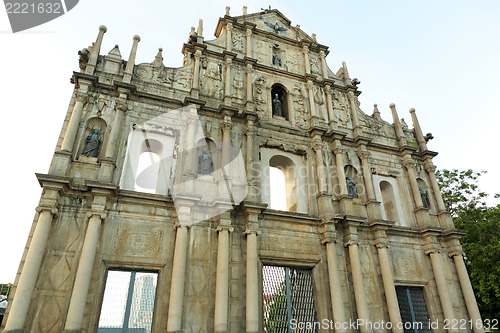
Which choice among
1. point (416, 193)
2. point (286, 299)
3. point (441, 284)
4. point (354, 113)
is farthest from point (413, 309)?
point (354, 113)

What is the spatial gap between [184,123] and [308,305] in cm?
717

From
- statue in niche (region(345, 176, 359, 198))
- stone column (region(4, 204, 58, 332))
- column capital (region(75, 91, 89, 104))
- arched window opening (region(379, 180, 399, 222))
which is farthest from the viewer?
arched window opening (region(379, 180, 399, 222))

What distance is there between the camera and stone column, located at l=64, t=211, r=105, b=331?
7.33 m

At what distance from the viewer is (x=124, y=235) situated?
883 cm

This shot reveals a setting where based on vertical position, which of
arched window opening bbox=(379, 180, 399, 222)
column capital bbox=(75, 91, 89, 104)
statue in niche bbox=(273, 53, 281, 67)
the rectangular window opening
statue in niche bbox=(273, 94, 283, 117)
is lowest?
the rectangular window opening

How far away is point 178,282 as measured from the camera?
8352 millimetres

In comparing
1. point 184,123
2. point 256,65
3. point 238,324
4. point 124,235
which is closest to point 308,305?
point 238,324

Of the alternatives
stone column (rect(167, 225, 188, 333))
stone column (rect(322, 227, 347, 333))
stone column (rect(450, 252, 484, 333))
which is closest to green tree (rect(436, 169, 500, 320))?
stone column (rect(450, 252, 484, 333))

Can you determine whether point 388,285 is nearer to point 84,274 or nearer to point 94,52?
point 84,274

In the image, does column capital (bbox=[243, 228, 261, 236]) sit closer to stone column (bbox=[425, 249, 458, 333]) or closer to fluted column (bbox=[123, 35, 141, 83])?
fluted column (bbox=[123, 35, 141, 83])

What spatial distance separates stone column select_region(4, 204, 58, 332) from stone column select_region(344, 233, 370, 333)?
28.8 ft

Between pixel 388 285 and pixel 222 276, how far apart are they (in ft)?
18.3

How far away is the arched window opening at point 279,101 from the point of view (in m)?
13.5

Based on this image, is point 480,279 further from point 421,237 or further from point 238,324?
point 238,324
